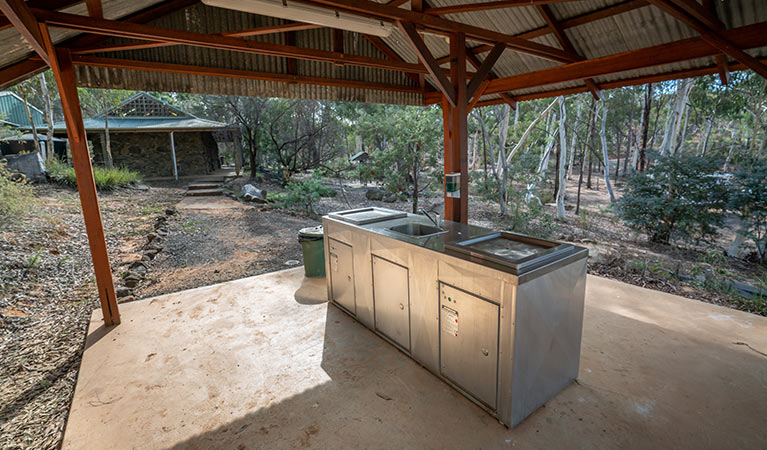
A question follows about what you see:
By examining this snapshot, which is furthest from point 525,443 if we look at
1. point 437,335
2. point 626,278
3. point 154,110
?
point 154,110

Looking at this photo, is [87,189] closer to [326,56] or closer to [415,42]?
[326,56]

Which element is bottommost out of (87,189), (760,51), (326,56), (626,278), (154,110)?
(626,278)

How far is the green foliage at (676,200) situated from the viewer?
22.2 feet

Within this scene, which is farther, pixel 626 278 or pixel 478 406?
pixel 626 278

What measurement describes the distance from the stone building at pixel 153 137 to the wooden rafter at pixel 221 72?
36.8 ft

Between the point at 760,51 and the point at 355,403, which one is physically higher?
the point at 760,51

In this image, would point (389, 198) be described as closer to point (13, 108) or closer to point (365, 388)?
point (365, 388)

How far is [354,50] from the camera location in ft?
17.5

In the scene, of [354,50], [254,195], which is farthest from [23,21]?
[254,195]

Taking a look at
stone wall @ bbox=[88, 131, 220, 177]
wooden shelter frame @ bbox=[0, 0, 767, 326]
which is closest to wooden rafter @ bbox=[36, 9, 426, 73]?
wooden shelter frame @ bbox=[0, 0, 767, 326]

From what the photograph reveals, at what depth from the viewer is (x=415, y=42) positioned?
3.25m

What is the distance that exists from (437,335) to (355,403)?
802mm

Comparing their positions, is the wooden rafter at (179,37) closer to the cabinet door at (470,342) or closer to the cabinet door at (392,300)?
the cabinet door at (392,300)

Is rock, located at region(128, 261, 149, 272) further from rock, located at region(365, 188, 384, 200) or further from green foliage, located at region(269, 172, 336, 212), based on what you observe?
rock, located at region(365, 188, 384, 200)
